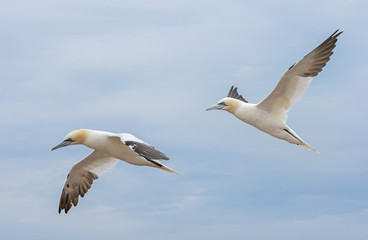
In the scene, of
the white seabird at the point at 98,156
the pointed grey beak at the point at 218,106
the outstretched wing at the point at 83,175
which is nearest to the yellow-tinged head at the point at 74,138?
the white seabird at the point at 98,156

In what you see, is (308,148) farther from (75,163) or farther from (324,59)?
A: (75,163)

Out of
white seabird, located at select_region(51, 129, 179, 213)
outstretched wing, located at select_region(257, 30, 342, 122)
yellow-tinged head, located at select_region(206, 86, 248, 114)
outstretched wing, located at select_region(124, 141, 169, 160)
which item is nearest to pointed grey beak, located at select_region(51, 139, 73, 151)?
white seabird, located at select_region(51, 129, 179, 213)

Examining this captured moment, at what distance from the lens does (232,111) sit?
54.6ft

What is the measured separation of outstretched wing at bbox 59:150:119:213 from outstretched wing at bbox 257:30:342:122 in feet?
14.0

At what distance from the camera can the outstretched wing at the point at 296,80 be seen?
51.1ft

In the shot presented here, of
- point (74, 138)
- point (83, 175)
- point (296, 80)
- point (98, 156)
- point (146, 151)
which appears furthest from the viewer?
point (83, 175)

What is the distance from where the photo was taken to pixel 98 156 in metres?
16.4

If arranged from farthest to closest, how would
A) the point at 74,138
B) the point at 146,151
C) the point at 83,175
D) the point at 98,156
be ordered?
1. the point at 83,175
2. the point at 98,156
3. the point at 74,138
4. the point at 146,151

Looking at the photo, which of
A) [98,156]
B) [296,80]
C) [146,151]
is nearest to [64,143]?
[98,156]

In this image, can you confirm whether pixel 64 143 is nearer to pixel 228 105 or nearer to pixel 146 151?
pixel 146 151

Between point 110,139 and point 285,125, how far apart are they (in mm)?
4703

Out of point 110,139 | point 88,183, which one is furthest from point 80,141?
point 88,183

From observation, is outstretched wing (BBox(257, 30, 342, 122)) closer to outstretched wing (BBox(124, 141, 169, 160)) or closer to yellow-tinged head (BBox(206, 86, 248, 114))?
yellow-tinged head (BBox(206, 86, 248, 114))

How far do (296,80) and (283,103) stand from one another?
2.41 feet
